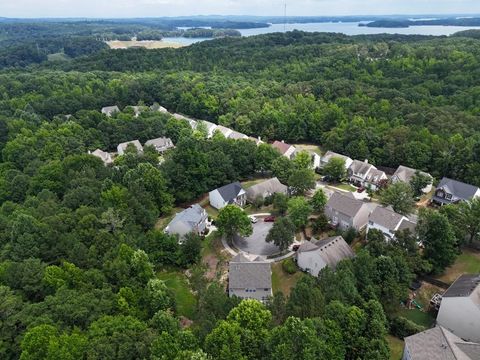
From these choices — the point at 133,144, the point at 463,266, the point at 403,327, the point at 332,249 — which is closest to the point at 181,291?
the point at 332,249

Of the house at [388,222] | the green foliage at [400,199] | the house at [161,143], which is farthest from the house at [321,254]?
the house at [161,143]

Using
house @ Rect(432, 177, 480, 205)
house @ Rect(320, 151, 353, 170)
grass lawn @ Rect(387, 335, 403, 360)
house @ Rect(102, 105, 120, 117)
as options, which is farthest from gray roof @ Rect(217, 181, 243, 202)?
house @ Rect(102, 105, 120, 117)

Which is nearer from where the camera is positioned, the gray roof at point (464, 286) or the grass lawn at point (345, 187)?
the gray roof at point (464, 286)

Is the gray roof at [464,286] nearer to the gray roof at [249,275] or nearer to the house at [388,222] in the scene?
the house at [388,222]

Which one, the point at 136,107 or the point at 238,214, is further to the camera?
the point at 136,107

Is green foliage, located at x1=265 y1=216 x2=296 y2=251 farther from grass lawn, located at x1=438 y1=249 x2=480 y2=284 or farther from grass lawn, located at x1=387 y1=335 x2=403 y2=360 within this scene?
grass lawn, located at x1=438 y1=249 x2=480 y2=284

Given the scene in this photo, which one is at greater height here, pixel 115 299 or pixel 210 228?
pixel 115 299

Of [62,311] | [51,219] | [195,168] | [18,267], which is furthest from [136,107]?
[62,311]

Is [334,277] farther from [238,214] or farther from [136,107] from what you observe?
[136,107]
